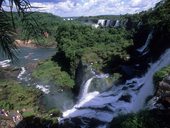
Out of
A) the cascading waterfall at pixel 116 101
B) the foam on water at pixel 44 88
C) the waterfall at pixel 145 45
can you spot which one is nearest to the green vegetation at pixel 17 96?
the foam on water at pixel 44 88

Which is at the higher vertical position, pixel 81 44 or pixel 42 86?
pixel 81 44

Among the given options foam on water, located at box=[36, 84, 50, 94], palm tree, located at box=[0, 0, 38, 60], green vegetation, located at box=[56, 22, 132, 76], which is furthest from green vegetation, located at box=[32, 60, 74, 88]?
palm tree, located at box=[0, 0, 38, 60]

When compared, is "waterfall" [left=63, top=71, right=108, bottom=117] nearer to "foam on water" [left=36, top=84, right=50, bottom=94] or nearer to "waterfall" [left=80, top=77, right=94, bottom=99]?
"waterfall" [left=80, top=77, right=94, bottom=99]

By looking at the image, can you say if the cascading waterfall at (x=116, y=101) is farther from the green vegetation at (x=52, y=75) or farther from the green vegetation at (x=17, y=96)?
the green vegetation at (x=52, y=75)

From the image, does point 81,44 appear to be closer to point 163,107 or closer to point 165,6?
point 165,6

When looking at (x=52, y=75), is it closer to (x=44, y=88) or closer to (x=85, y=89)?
(x=44, y=88)

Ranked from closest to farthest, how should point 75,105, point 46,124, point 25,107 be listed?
1. point 46,124
2. point 75,105
3. point 25,107

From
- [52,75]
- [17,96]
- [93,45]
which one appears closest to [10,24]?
[17,96]

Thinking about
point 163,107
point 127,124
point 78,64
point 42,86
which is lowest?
point 42,86

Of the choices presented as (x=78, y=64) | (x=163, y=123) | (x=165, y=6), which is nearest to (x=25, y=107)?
(x=78, y=64)
